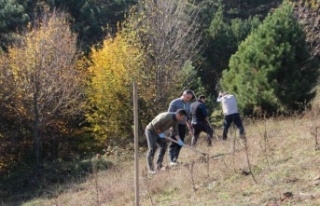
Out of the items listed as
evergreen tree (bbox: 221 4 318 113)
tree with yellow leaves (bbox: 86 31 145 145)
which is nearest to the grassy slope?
evergreen tree (bbox: 221 4 318 113)

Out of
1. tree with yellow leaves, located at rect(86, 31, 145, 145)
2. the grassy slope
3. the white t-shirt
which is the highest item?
tree with yellow leaves, located at rect(86, 31, 145, 145)

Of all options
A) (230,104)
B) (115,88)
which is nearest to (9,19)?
(115,88)

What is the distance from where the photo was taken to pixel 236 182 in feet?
28.0

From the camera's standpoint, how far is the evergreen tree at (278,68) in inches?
790

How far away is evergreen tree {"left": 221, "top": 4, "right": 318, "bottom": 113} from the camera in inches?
790

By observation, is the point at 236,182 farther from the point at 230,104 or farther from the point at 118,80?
the point at 118,80

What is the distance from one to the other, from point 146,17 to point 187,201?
49.0 ft

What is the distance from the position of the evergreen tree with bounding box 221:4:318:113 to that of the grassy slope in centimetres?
844

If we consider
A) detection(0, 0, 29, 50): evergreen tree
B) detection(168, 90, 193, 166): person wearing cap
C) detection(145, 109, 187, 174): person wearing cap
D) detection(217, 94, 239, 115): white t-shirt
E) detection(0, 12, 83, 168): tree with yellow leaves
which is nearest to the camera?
detection(145, 109, 187, 174): person wearing cap

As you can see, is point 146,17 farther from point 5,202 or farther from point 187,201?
point 187,201

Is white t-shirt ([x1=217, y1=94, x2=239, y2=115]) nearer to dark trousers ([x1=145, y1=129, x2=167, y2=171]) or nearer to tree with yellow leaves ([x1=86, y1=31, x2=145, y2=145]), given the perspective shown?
dark trousers ([x1=145, y1=129, x2=167, y2=171])

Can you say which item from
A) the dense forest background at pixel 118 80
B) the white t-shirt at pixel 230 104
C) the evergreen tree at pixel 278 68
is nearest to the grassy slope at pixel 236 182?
the white t-shirt at pixel 230 104

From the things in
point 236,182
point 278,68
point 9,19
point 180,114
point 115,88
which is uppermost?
point 9,19

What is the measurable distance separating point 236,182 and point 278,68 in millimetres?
12264
